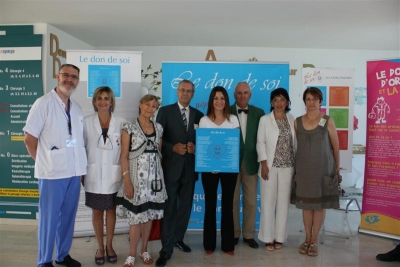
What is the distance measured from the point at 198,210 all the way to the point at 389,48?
4904 mm

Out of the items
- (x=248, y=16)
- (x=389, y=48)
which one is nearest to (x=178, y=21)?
(x=248, y=16)

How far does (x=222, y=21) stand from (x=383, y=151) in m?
2.60

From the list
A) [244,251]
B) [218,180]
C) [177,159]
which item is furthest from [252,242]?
[177,159]

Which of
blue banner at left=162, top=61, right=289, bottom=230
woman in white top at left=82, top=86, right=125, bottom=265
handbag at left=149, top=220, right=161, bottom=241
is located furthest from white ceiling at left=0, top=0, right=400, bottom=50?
handbag at left=149, top=220, right=161, bottom=241

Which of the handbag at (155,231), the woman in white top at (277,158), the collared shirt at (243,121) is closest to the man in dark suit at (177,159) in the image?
the handbag at (155,231)

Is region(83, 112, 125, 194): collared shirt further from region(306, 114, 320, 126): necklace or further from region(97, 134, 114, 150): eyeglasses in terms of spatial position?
region(306, 114, 320, 126): necklace

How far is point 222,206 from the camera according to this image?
298 centimetres

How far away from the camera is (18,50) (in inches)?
167

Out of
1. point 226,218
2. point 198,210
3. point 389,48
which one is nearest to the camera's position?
point 226,218

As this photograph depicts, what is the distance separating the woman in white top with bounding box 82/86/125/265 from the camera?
2.70m

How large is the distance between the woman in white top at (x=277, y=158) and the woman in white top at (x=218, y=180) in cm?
34

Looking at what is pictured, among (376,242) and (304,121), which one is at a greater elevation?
(304,121)

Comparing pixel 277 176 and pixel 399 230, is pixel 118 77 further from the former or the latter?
pixel 399 230

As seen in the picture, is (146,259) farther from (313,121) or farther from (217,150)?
(313,121)
